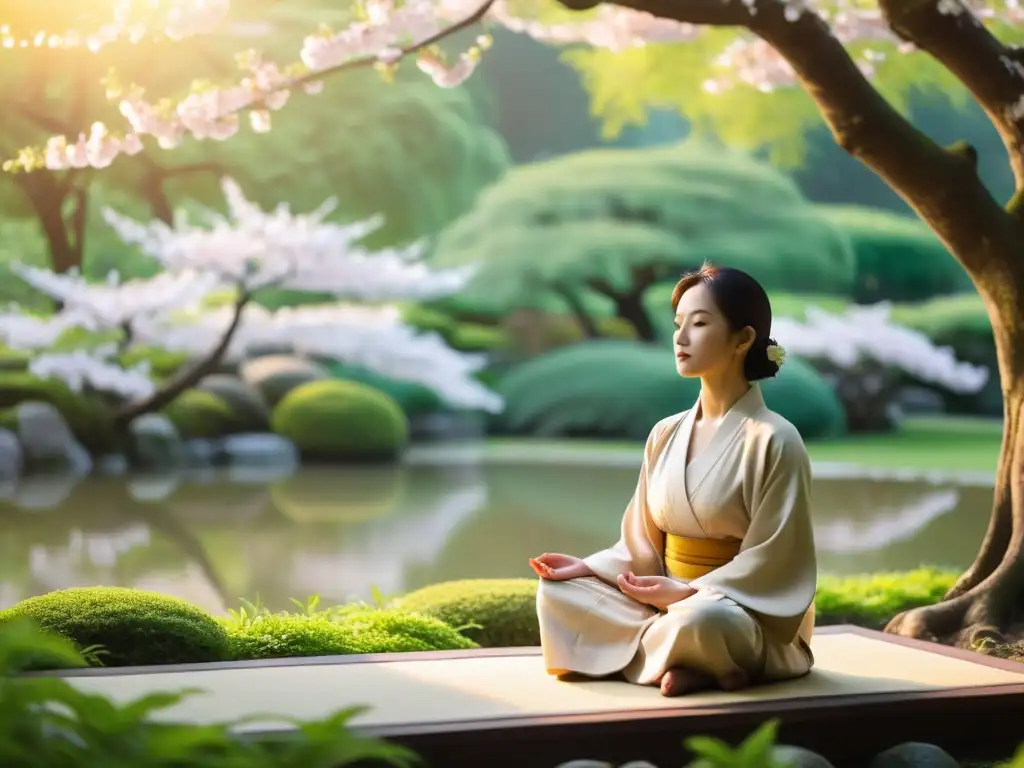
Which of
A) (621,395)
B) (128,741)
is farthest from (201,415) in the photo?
(128,741)

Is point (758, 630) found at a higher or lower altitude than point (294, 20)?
lower

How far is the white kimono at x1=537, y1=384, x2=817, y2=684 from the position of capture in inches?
103

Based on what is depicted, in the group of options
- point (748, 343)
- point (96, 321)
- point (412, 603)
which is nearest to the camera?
point (748, 343)

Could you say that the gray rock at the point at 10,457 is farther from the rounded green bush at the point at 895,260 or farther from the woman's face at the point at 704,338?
the rounded green bush at the point at 895,260

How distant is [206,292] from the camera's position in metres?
12.5

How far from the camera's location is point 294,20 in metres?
16.3

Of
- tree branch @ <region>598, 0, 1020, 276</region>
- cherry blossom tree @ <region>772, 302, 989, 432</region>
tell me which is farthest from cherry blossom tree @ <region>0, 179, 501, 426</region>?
tree branch @ <region>598, 0, 1020, 276</region>

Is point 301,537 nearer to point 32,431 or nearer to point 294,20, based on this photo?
point 32,431

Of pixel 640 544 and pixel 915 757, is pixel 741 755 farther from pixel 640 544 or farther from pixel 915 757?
pixel 640 544

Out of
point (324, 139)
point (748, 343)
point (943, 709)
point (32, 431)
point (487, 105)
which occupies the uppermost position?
point (487, 105)

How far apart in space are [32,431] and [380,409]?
3.59m

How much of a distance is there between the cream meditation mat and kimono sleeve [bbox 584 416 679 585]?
0.93 feet

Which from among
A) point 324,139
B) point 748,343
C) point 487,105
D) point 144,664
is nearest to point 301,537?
point 144,664

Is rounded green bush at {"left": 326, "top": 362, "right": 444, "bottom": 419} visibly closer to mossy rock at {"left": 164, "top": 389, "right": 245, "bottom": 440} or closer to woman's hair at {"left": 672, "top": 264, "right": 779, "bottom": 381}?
mossy rock at {"left": 164, "top": 389, "right": 245, "bottom": 440}
